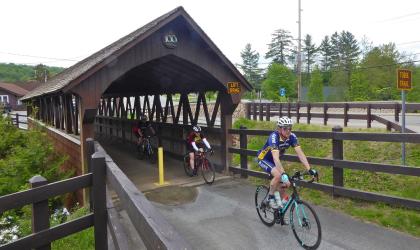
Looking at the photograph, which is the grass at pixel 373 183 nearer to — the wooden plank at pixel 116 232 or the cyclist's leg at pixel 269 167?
the cyclist's leg at pixel 269 167

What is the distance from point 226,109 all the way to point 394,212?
5730 millimetres

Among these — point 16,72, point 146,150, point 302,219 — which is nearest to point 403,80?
point 302,219

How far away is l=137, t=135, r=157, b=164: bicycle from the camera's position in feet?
44.4

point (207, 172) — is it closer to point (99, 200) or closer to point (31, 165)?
point (31, 165)

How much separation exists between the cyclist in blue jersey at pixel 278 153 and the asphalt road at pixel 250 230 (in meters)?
0.65

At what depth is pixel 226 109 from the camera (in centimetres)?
1098

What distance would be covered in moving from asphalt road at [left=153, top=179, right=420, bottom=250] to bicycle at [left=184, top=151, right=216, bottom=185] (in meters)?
1.68

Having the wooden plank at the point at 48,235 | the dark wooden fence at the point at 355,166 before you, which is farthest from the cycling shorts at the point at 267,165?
the wooden plank at the point at 48,235

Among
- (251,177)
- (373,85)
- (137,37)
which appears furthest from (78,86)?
(373,85)

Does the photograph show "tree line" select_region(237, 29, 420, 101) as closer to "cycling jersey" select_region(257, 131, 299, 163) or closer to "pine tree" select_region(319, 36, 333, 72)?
"pine tree" select_region(319, 36, 333, 72)

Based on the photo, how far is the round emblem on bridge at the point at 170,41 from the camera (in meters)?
9.51

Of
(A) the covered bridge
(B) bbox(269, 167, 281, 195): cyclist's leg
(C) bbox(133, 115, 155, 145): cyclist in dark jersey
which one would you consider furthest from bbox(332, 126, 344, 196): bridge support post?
(C) bbox(133, 115, 155, 145): cyclist in dark jersey

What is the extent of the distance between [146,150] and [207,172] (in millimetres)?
4573

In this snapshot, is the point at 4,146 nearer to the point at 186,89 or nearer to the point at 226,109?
the point at 186,89
